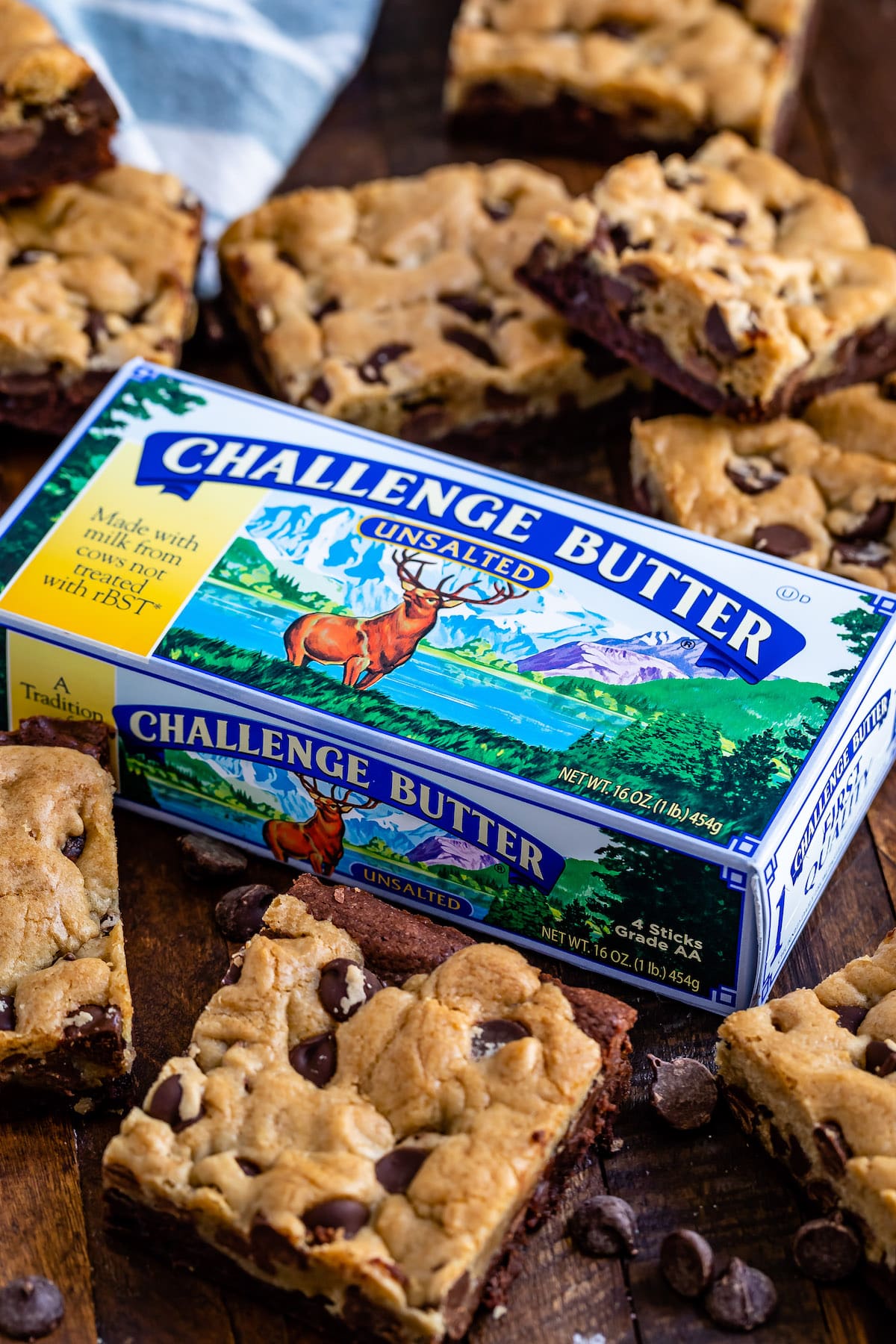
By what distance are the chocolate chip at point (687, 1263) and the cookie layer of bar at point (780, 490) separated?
1513 millimetres

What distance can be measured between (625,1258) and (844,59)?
4.19 meters

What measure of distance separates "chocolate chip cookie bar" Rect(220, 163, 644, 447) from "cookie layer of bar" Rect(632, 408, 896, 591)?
41cm

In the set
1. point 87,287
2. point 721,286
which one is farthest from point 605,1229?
point 87,287

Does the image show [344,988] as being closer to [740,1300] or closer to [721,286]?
[740,1300]

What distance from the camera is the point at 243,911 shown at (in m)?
3.04

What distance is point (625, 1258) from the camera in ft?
8.59

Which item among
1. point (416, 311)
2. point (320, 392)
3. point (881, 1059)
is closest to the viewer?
point (881, 1059)

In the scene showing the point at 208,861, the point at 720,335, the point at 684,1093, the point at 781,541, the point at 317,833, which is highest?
the point at 720,335

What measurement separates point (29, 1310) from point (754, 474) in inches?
93.1

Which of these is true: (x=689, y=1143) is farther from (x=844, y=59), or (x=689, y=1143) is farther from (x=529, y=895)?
(x=844, y=59)

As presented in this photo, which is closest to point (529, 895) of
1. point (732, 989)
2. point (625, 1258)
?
point (732, 989)

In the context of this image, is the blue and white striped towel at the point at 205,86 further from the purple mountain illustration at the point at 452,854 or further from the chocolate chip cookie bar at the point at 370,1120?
the chocolate chip cookie bar at the point at 370,1120

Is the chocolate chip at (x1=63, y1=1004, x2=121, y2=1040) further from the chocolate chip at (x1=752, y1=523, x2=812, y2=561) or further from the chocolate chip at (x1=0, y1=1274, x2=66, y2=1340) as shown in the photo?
the chocolate chip at (x1=752, y1=523, x2=812, y2=561)

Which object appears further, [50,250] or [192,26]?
[192,26]
